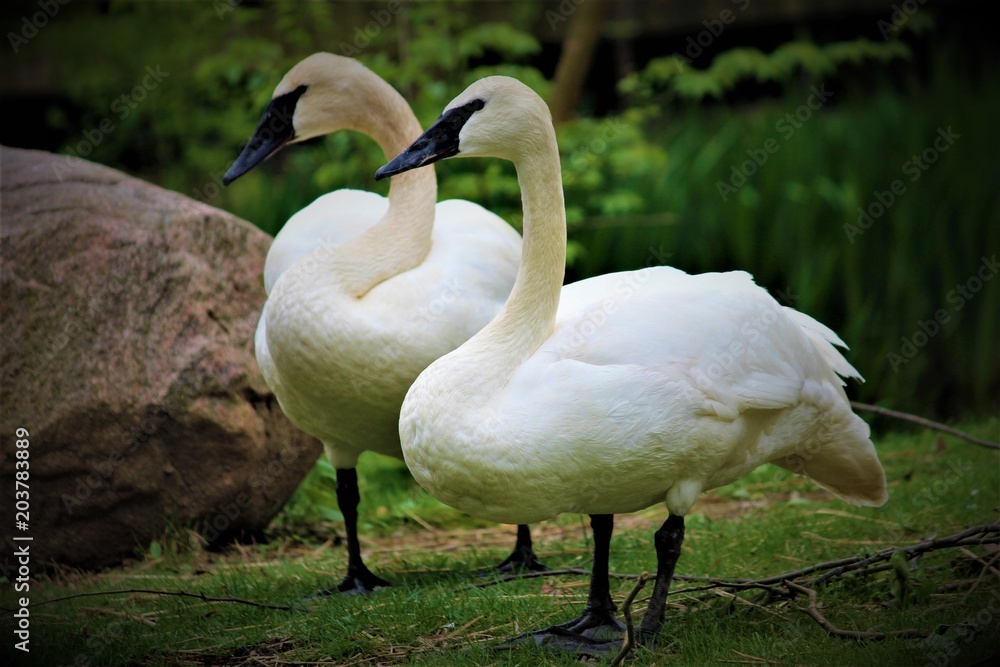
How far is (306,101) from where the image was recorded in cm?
392

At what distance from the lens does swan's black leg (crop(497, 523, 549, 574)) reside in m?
4.03

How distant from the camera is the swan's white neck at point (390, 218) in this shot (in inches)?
143

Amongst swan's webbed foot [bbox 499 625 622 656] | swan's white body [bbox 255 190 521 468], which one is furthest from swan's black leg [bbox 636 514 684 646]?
swan's white body [bbox 255 190 521 468]

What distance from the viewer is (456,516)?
197 inches

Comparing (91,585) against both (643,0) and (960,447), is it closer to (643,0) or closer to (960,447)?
(960,447)

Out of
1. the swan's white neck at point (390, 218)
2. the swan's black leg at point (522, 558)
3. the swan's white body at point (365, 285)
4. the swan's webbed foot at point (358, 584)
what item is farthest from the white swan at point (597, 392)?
the swan's webbed foot at point (358, 584)

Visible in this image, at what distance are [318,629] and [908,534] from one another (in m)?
2.14

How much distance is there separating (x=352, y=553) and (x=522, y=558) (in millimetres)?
647

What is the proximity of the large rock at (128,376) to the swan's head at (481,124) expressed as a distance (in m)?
1.71

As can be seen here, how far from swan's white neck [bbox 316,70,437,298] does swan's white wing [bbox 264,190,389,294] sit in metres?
0.26

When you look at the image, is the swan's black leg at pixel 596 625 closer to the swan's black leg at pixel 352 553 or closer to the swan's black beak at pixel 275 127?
the swan's black leg at pixel 352 553

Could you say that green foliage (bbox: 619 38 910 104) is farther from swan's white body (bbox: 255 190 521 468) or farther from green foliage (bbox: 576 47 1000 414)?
swan's white body (bbox: 255 190 521 468)

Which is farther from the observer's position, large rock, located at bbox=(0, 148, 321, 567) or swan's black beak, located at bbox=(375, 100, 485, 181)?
large rock, located at bbox=(0, 148, 321, 567)

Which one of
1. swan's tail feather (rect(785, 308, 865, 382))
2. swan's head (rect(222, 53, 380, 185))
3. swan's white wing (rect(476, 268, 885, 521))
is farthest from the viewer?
swan's head (rect(222, 53, 380, 185))
